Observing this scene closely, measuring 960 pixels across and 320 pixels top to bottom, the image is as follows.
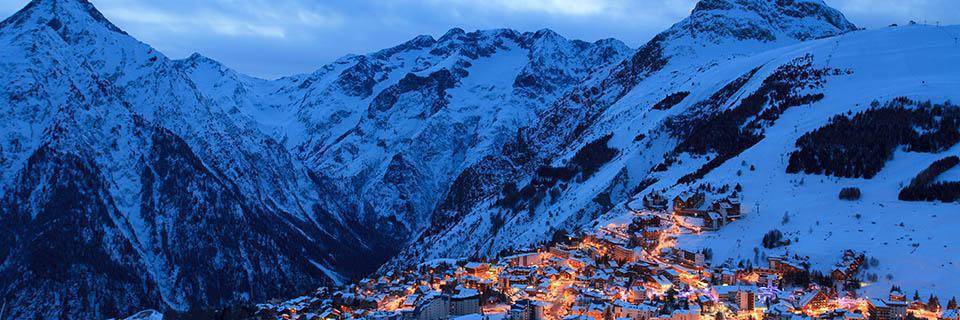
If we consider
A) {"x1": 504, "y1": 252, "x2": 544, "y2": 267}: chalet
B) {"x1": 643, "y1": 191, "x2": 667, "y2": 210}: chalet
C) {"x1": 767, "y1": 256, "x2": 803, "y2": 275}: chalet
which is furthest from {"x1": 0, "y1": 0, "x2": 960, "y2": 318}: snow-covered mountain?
{"x1": 504, "y1": 252, "x2": 544, "y2": 267}: chalet

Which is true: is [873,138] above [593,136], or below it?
below

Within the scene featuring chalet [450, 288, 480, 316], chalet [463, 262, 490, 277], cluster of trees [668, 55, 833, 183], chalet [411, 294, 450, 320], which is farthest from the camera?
cluster of trees [668, 55, 833, 183]

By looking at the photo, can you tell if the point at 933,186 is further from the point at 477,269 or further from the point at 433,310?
the point at 433,310

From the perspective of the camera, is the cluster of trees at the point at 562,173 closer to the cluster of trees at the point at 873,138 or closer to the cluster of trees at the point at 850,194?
the cluster of trees at the point at 873,138

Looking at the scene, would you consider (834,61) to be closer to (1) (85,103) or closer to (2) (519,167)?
(2) (519,167)

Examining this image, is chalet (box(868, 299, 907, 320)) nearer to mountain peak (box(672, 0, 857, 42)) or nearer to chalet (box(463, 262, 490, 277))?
chalet (box(463, 262, 490, 277))

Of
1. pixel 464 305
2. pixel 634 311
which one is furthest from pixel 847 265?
pixel 464 305

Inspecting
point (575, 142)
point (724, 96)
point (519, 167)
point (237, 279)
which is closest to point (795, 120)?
point (724, 96)
